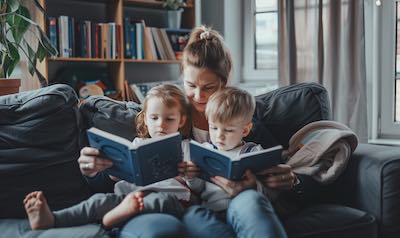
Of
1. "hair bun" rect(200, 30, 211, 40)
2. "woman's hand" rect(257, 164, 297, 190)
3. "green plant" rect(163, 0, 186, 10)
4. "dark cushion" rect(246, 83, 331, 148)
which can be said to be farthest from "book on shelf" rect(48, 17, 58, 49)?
"woman's hand" rect(257, 164, 297, 190)

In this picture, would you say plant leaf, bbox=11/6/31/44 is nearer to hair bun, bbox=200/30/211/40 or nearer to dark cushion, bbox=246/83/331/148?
hair bun, bbox=200/30/211/40

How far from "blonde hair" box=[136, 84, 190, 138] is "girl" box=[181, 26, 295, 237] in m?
0.07

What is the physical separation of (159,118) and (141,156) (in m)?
0.28

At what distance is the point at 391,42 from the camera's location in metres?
3.01

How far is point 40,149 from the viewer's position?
1.70m

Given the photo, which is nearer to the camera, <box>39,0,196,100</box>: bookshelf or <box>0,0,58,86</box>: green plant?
<box>0,0,58,86</box>: green plant

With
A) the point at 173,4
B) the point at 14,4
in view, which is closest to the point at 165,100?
the point at 14,4

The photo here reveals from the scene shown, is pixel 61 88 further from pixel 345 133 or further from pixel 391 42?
pixel 391 42

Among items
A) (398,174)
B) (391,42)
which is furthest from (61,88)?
(391,42)

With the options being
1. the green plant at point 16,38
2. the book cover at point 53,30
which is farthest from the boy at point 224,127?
the book cover at point 53,30

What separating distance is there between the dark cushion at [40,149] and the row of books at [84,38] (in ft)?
4.22

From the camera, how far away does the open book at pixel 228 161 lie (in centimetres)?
142

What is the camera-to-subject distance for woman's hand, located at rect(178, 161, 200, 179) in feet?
5.04

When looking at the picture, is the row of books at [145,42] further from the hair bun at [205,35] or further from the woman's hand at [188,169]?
the woman's hand at [188,169]
